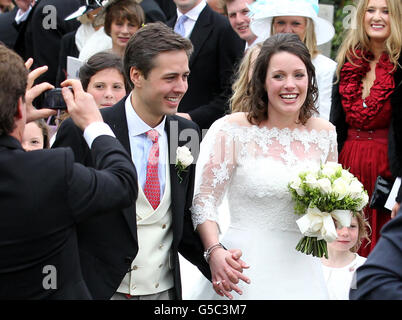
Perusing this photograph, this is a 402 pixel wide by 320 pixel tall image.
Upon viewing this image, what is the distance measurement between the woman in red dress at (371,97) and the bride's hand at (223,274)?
2.02 m

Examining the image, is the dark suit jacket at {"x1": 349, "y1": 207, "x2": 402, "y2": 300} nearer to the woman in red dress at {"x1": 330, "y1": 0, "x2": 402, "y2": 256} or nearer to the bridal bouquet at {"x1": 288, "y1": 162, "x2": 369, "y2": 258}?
the bridal bouquet at {"x1": 288, "y1": 162, "x2": 369, "y2": 258}

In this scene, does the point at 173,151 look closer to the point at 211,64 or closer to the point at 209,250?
the point at 209,250

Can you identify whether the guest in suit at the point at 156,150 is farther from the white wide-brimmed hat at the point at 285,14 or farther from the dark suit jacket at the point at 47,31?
the dark suit jacket at the point at 47,31

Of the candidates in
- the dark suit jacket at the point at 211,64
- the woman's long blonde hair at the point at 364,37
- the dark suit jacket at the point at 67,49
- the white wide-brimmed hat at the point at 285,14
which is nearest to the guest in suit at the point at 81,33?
the dark suit jacket at the point at 67,49

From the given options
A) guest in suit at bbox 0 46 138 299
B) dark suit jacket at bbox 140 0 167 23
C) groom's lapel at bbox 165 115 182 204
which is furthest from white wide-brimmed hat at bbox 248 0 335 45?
guest in suit at bbox 0 46 138 299

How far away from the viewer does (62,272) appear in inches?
128

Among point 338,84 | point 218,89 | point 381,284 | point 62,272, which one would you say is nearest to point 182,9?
point 218,89

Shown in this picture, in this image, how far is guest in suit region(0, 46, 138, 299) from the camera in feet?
10.1
